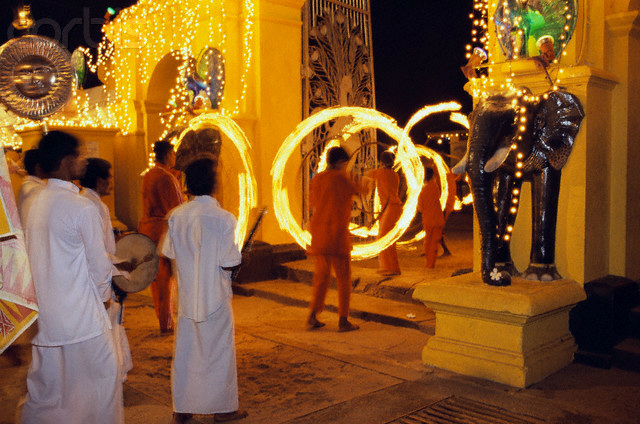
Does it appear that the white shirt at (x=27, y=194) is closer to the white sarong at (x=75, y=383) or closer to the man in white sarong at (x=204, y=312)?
the white sarong at (x=75, y=383)

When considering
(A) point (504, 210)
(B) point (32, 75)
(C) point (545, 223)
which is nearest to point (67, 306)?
(A) point (504, 210)

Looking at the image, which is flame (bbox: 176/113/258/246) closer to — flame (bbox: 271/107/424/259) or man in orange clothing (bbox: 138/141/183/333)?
flame (bbox: 271/107/424/259)

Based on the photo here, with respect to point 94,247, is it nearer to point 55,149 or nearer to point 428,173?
point 55,149

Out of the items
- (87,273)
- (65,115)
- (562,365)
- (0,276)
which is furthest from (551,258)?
(65,115)

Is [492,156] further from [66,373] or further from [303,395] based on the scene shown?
[66,373]

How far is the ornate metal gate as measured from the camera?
1004cm

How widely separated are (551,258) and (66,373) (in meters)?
3.99

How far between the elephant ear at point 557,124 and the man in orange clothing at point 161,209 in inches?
148

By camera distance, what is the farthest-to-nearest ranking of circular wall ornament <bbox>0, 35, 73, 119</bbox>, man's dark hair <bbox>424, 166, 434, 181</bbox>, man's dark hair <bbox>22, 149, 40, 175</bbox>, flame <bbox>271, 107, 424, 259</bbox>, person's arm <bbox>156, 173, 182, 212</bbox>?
man's dark hair <bbox>424, 166, 434, 181</bbox> → flame <bbox>271, 107, 424, 259</bbox> → circular wall ornament <bbox>0, 35, 73, 119</bbox> → person's arm <bbox>156, 173, 182, 212</bbox> → man's dark hair <bbox>22, 149, 40, 175</bbox>

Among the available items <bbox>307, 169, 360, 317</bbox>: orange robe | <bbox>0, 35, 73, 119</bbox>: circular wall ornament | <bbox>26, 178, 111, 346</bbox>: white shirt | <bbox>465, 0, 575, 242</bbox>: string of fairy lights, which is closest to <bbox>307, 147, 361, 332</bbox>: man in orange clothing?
<bbox>307, 169, 360, 317</bbox>: orange robe

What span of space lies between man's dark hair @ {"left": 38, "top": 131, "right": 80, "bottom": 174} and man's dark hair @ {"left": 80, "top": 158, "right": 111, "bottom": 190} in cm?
153

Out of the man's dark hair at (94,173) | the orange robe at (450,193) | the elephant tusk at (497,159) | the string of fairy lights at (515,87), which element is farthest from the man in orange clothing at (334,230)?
the orange robe at (450,193)

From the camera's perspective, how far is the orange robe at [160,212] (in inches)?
264

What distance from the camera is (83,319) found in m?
3.35
